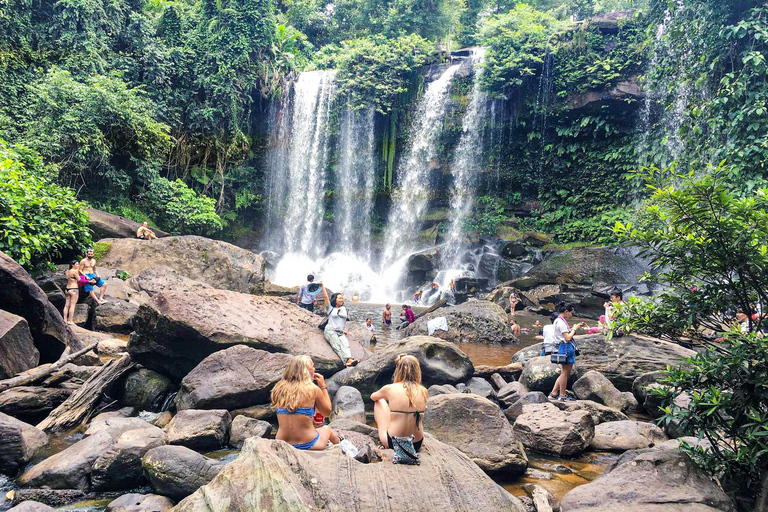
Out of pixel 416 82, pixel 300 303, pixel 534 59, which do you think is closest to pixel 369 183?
pixel 416 82

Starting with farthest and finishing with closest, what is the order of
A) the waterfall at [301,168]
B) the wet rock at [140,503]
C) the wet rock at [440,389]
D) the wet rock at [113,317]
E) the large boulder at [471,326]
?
the waterfall at [301,168] → the large boulder at [471,326] → the wet rock at [113,317] → the wet rock at [440,389] → the wet rock at [140,503]

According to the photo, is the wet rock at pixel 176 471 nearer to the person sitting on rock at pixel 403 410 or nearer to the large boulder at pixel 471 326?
the person sitting on rock at pixel 403 410

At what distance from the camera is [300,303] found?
37.7ft

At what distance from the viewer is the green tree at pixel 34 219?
8.66m

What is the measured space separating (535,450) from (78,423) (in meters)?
5.52

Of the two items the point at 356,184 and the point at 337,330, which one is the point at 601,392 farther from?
the point at 356,184

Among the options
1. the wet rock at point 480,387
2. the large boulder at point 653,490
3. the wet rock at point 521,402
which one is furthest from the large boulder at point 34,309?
the large boulder at point 653,490

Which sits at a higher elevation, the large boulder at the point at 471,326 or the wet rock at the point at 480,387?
the wet rock at the point at 480,387

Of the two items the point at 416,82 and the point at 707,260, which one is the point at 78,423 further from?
the point at 416,82

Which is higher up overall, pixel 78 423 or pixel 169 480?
pixel 169 480

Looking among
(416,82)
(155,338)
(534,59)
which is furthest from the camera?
(416,82)

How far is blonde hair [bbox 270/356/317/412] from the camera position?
4.14 m

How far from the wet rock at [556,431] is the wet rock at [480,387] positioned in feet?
5.20

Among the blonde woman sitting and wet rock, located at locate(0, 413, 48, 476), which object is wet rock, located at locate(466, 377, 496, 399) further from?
wet rock, located at locate(0, 413, 48, 476)
